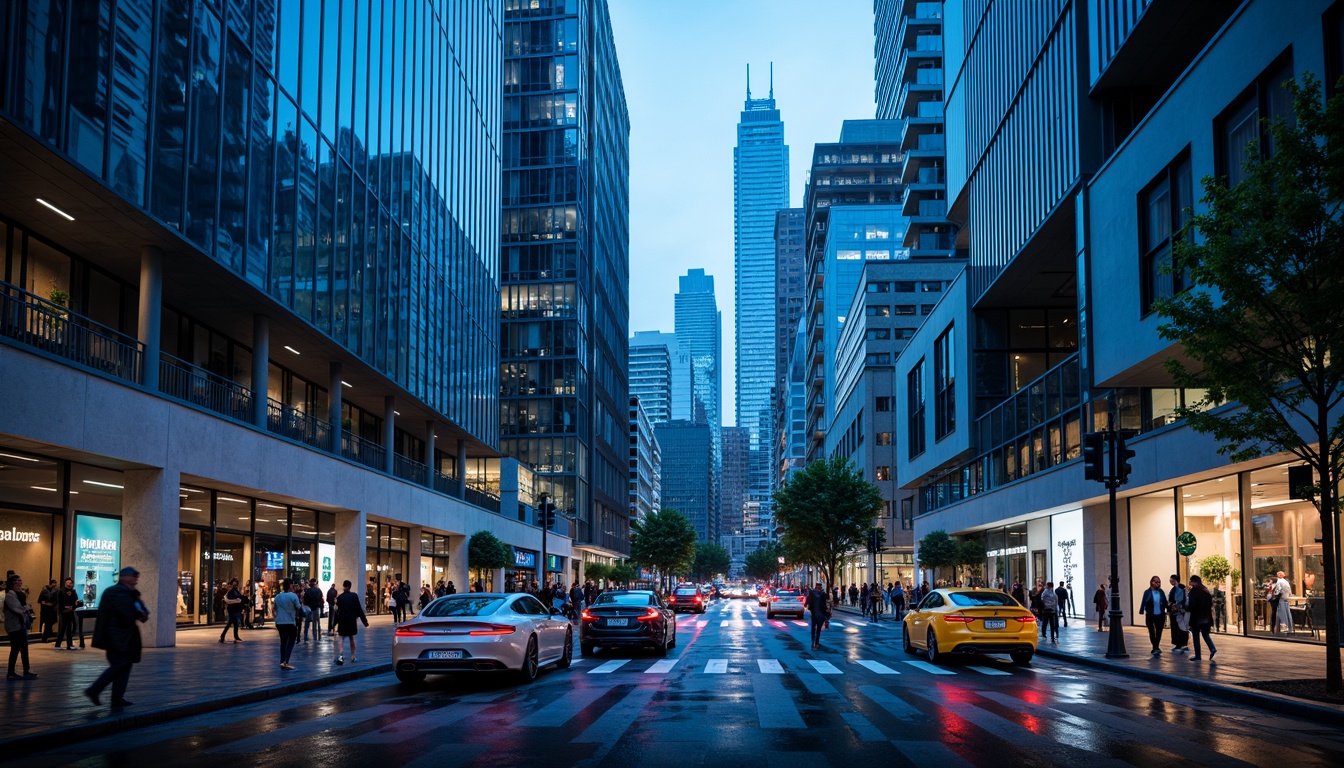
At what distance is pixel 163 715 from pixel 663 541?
99.4m

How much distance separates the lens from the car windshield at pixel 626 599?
947 inches

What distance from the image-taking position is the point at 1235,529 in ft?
96.5

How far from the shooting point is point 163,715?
41.3ft

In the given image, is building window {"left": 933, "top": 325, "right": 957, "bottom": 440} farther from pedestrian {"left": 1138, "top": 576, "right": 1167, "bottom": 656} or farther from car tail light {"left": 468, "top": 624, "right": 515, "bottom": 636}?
car tail light {"left": 468, "top": 624, "right": 515, "bottom": 636}

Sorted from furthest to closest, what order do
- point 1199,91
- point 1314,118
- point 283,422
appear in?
point 283,422
point 1199,91
point 1314,118

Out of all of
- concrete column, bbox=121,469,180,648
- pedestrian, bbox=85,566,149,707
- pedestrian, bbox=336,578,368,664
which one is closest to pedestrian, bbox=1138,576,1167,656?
pedestrian, bbox=336,578,368,664

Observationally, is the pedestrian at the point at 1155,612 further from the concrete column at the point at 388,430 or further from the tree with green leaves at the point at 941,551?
the tree with green leaves at the point at 941,551

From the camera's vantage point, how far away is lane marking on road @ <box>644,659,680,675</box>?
62.4 feet

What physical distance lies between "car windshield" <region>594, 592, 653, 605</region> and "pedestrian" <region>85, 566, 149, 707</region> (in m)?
12.2

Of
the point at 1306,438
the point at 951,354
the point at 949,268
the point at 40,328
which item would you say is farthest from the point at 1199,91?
the point at 949,268

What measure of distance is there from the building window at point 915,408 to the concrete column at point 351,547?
36968 mm

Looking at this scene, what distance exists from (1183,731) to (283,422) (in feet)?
90.3

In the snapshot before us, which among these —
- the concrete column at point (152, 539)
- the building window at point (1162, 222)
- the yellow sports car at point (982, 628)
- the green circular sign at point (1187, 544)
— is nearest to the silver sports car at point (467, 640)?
the yellow sports car at point (982, 628)

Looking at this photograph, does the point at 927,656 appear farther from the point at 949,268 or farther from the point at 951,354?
the point at 949,268
